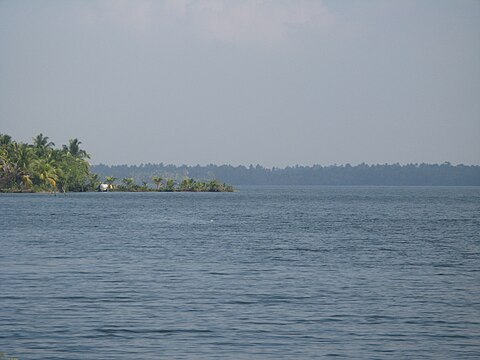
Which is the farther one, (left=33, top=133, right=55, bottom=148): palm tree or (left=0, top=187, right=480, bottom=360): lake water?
(left=33, top=133, right=55, bottom=148): palm tree

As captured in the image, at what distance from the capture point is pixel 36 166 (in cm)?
17350

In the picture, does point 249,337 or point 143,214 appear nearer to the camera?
point 249,337

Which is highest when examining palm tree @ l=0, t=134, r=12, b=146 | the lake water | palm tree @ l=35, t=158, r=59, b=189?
palm tree @ l=0, t=134, r=12, b=146

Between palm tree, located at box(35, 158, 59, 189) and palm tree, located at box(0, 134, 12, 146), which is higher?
palm tree, located at box(0, 134, 12, 146)

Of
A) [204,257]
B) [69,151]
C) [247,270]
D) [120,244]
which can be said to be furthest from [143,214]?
[69,151]

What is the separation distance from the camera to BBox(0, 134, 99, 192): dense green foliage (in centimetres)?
17138

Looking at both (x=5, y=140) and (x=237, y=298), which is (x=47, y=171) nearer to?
(x=5, y=140)

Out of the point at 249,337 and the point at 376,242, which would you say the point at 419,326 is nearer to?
the point at 249,337

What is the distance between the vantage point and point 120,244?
211ft

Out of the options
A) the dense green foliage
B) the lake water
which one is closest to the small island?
the dense green foliage

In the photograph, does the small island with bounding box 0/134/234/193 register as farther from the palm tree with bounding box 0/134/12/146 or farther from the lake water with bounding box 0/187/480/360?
the lake water with bounding box 0/187/480/360

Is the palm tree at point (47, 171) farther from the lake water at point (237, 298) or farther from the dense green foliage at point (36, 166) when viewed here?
the lake water at point (237, 298)

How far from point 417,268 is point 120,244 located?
24534 millimetres

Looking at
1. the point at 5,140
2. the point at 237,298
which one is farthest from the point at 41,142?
the point at 237,298
